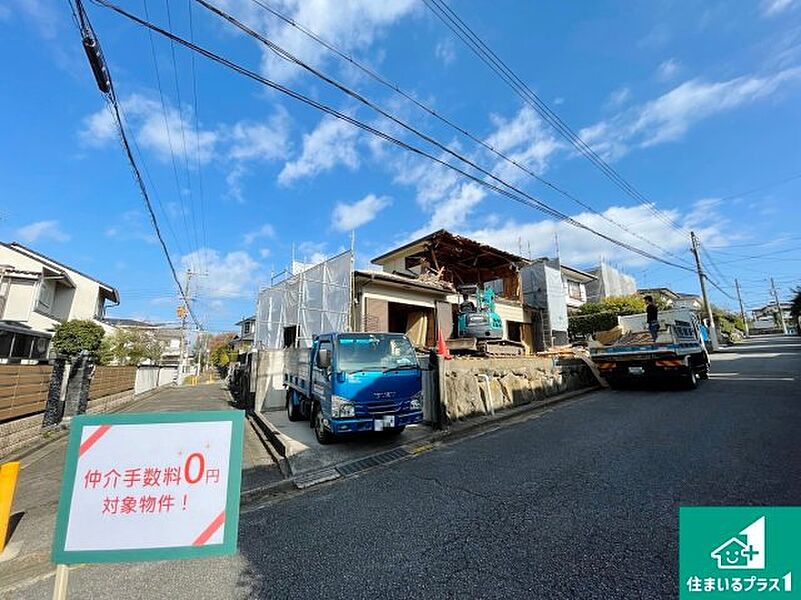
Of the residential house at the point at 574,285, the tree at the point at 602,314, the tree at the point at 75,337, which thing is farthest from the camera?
the residential house at the point at 574,285

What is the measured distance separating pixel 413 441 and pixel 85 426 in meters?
5.41

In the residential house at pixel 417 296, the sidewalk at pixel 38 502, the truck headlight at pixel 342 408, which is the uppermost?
the residential house at pixel 417 296

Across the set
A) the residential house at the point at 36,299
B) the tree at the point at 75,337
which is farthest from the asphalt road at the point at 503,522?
the tree at the point at 75,337

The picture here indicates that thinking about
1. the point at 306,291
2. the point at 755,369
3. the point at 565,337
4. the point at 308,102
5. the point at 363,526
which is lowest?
the point at 363,526

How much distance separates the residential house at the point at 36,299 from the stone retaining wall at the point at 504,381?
45.3 feet

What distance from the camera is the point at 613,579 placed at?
2490 mm

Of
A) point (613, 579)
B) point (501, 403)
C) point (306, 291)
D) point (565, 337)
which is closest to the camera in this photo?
point (613, 579)

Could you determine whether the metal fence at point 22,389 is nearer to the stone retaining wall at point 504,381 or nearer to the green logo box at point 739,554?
the stone retaining wall at point 504,381

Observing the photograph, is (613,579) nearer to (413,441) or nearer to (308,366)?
(413,441)

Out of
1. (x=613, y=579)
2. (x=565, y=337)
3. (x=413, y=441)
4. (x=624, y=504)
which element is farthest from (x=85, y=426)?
(x=565, y=337)

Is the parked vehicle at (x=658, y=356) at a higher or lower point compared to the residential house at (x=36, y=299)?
lower

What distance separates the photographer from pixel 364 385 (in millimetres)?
6215

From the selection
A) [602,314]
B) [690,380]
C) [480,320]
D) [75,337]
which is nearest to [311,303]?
[480,320]

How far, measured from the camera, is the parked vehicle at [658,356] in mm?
9947
